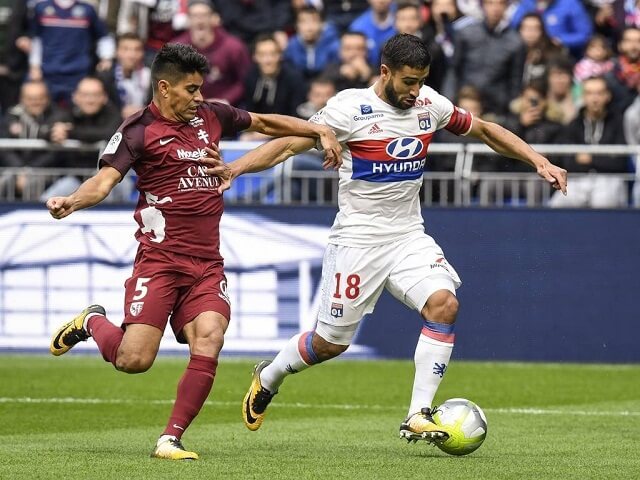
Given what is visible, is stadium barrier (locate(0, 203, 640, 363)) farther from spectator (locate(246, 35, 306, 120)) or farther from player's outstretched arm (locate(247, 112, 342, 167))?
player's outstretched arm (locate(247, 112, 342, 167))

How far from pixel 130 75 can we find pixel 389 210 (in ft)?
30.7

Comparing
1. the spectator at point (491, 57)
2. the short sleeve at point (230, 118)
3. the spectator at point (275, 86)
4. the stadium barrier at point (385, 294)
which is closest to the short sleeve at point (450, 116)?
the short sleeve at point (230, 118)

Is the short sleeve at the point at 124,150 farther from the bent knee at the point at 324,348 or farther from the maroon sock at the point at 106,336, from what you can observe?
the bent knee at the point at 324,348

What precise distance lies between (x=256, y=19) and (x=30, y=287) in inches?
225

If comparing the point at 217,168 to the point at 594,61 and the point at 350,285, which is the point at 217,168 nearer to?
the point at 350,285

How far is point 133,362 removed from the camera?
358 inches

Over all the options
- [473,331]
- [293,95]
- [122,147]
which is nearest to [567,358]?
[473,331]

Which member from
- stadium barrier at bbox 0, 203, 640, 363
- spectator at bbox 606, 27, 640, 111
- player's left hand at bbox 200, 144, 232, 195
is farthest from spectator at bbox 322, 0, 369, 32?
player's left hand at bbox 200, 144, 232, 195

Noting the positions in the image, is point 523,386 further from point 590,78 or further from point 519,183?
point 590,78

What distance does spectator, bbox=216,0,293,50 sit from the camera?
Answer: 20250 millimetres

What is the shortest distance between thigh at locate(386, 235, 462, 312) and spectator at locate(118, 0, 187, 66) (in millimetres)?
10626

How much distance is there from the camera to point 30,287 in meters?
16.5

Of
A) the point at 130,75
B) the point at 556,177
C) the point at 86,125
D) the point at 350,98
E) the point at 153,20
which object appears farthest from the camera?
the point at 153,20

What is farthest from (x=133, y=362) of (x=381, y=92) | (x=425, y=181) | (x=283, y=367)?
(x=425, y=181)
